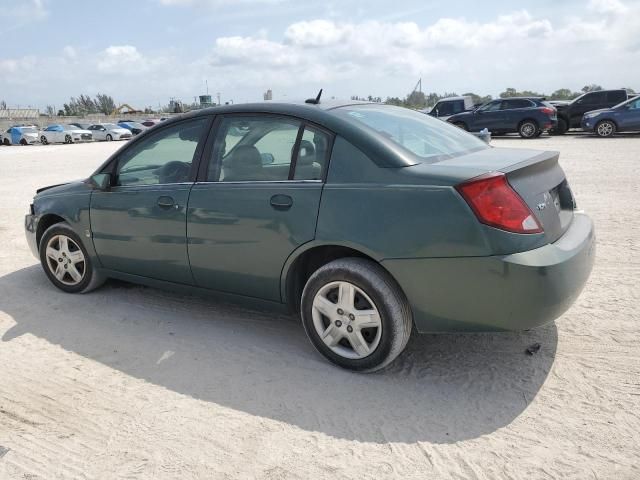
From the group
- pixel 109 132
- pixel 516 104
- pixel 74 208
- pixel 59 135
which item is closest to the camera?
pixel 74 208

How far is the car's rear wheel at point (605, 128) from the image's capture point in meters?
18.6

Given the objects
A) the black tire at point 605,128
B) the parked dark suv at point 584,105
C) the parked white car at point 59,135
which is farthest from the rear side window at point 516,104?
the parked white car at point 59,135

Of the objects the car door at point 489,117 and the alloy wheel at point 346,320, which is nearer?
the alloy wheel at point 346,320

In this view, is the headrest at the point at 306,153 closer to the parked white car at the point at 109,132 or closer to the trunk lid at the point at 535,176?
the trunk lid at the point at 535,176

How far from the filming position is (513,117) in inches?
801

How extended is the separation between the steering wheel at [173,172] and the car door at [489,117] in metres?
18.6

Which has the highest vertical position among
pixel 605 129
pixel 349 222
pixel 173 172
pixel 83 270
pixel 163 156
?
pixel 163 156

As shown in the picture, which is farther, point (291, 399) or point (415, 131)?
point (415, 131)

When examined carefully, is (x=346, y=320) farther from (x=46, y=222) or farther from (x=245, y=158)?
(x=46, y=222)

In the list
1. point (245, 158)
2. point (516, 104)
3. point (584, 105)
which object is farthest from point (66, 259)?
point (584, 105)

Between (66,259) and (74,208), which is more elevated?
(74,208)

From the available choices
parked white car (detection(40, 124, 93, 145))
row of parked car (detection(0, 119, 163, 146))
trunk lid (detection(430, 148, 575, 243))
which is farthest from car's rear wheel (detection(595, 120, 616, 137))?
parked white car (detection(40, 124, 93, 145))

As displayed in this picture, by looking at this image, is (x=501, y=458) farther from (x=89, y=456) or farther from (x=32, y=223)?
(x=32, y=223)

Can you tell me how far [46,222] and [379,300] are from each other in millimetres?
3423
